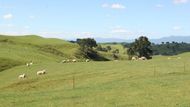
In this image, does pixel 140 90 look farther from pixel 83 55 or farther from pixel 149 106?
pixel 83 55

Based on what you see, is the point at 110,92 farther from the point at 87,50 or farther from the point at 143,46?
the point at 87,50

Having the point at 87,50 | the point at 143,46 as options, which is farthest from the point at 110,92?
the point at 87,50

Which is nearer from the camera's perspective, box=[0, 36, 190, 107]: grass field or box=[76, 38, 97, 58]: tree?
box=[0, 36, 190, 107]: grass field

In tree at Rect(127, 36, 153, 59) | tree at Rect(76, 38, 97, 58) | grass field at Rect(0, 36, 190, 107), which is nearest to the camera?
grass field at Rect(0, 36, 190, 107)

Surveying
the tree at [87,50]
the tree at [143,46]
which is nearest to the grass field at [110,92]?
the tree at [143,46]

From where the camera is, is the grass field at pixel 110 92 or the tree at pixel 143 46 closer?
the grass field at pixel 110 92

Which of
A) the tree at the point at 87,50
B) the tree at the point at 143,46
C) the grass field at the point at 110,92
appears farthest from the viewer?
the tree at the point at 87,50

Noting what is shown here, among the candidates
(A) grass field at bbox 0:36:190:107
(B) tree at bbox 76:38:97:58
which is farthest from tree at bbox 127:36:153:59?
(A) grass field at bbox 0:36:190:107

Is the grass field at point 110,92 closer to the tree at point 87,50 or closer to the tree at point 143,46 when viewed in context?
the tree at point 143,46

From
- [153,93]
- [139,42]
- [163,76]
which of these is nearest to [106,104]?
[153,93]

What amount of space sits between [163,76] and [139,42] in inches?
4160

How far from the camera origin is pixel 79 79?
156ft

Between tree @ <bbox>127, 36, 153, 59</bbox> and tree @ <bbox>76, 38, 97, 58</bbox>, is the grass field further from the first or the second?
tree @ <bbox>76, 38, 97, 58</bbox>

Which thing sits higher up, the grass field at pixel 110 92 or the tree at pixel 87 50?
the tree at pixel 87 50
